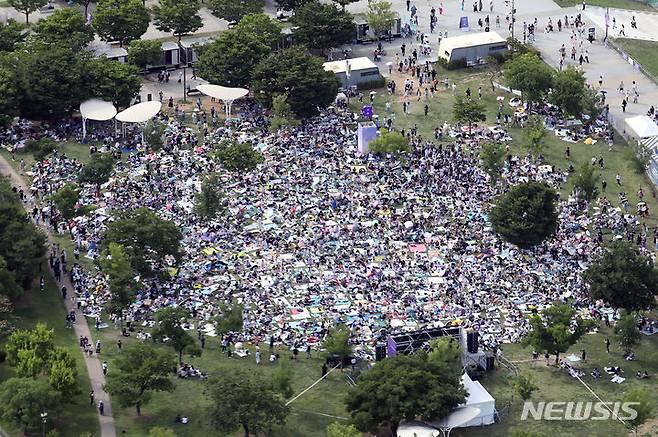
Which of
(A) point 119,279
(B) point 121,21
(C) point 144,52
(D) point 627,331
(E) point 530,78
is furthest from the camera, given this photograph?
(B) point 121,21

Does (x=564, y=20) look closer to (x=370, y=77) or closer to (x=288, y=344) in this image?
(x=370, y=77)

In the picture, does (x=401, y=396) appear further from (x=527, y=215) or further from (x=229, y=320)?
(x=527, y=215)

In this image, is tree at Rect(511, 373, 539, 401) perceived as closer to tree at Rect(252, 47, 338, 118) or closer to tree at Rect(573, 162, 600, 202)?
tree at Rect(573, 162, 600, 202)

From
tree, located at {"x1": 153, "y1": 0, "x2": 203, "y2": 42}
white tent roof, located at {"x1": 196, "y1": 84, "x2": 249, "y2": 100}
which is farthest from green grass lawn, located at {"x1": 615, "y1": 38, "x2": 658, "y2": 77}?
tree, located at {"x1": 153, "y1": 0, "x2": 203, "y2": 42}

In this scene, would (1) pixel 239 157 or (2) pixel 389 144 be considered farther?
(2) pixel 389 144

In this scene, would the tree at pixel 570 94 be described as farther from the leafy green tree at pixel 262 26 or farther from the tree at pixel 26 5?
the tree at pixel 26 5

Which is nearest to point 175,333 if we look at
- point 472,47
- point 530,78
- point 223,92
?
point 223,92

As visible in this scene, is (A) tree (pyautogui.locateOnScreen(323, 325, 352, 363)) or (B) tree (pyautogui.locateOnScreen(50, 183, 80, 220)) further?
(B) tree (pyautogui.locateOnScreen(50, 183, 80, 220))
